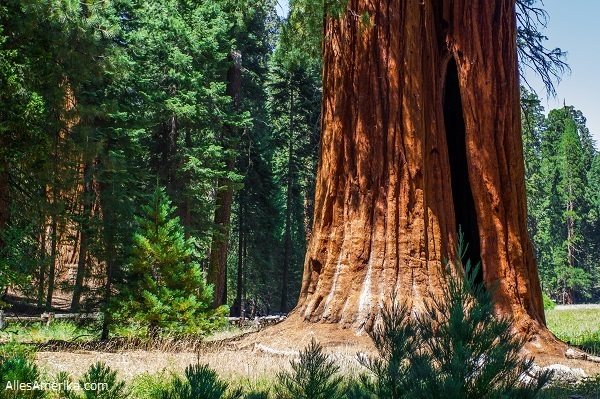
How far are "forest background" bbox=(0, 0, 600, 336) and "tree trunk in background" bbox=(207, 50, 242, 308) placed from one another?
6 centimetres

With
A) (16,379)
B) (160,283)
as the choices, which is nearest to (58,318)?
(160,283)

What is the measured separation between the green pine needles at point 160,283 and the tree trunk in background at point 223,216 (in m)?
9.93

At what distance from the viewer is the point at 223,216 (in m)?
22.6

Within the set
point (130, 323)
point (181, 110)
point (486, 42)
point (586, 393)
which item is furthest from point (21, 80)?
point (181, 110)

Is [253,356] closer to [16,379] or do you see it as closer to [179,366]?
[179,366]

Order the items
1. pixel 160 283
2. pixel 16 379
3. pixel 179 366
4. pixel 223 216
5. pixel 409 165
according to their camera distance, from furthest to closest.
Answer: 1. pixel 223 216
2. pixel 160 283
3. pixel 409 165
4. pixel 179 366
5. pixel 16 379

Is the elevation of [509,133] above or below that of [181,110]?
below

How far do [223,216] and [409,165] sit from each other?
1405cm

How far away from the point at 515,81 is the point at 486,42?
80 cm

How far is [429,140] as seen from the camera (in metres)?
9.73

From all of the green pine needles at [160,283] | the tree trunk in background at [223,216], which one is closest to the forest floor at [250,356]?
the green pine needles at [160,283]

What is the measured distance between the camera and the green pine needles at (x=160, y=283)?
10.8 meters

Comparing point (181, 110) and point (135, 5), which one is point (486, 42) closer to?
point (181, 110)

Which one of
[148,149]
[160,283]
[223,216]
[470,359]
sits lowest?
[470,359]
